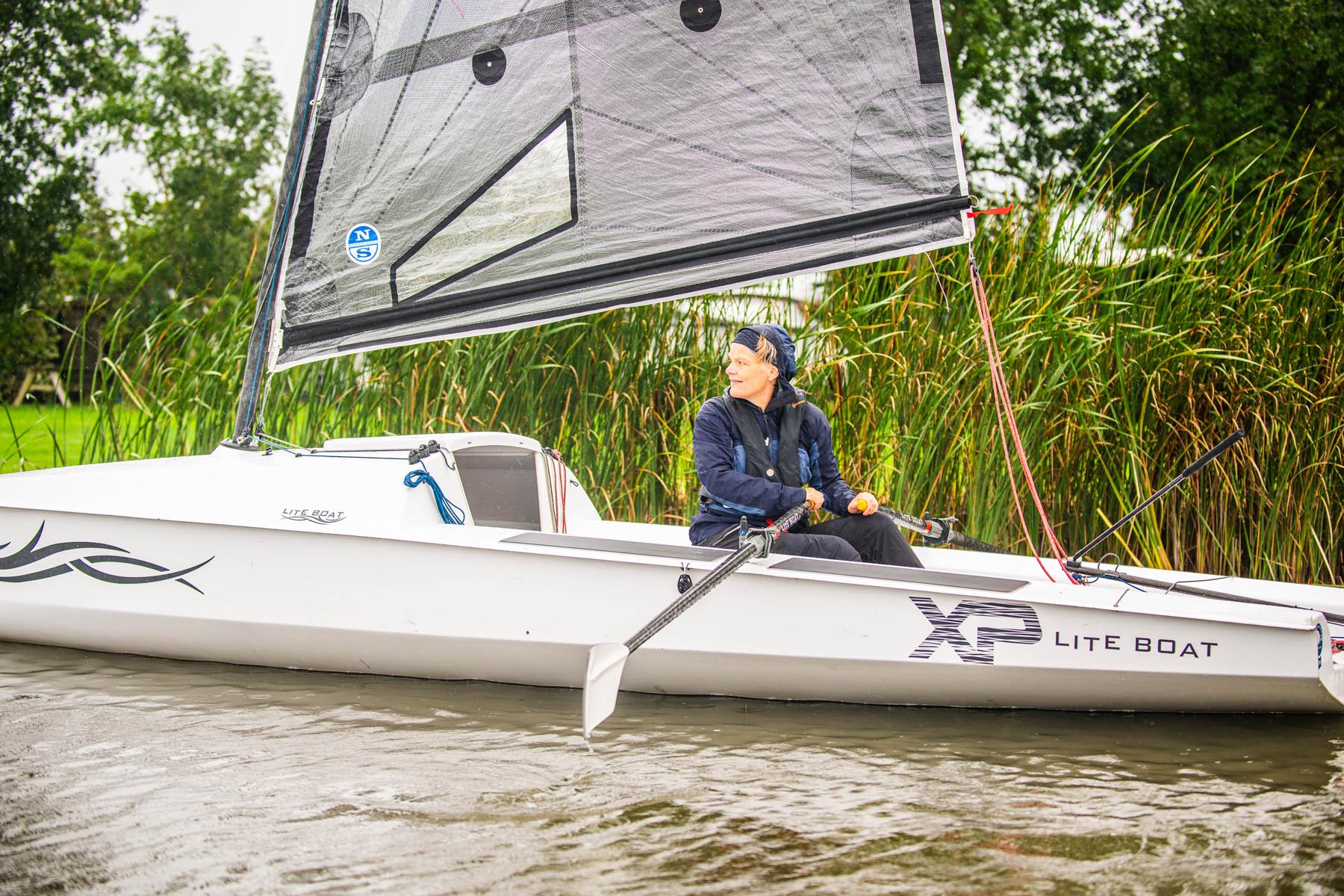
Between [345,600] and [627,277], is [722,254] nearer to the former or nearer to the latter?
[627,277]

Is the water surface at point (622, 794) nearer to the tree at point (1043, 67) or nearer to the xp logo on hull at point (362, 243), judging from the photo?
the xp logo on hull at point (362, 243)

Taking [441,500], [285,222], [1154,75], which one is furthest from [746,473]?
[1154,75]

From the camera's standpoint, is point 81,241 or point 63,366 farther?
point 81,241

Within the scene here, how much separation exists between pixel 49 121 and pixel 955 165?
67.6 ft

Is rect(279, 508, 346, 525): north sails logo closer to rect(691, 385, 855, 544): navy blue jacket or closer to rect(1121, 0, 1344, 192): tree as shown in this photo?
rect(691, 385, 855, 544): navy blue jacket

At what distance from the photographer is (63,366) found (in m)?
5.00

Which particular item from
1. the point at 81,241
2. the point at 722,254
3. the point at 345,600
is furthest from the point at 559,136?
the point at 81,241

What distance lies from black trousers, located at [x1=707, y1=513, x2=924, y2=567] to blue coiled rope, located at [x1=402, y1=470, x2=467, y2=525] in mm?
805

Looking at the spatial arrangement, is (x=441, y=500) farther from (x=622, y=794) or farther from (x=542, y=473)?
(x=622, y=794)

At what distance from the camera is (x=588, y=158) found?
13.0 ft

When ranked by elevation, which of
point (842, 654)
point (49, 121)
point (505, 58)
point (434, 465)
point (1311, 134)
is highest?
point (49, 121)

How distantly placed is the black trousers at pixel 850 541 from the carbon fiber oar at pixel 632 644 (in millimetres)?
248

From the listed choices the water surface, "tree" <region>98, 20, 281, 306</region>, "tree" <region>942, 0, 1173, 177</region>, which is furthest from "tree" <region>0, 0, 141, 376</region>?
the water surface

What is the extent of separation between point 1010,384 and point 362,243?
2468 millimetres
